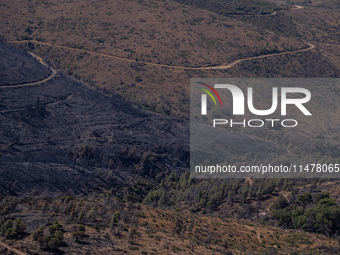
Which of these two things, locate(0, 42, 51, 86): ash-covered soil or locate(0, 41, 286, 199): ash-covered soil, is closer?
locate(0, 41, 286, 199): ash-covered soil

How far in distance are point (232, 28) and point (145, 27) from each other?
29.0 meters

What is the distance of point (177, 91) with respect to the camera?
300 feet

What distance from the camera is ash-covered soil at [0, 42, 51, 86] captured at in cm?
7331

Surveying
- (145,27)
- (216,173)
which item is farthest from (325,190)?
(145,27)

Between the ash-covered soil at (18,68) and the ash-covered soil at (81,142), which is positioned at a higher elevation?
the ash-covered soil at (18,68)

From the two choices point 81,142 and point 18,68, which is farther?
point 18,68

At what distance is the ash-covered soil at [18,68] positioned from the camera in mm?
73312

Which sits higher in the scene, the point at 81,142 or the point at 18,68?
the point at 18,68

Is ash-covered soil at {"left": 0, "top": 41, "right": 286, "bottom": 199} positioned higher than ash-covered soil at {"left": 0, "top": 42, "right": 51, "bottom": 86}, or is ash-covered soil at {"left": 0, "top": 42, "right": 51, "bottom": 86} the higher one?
ash-covered soil at {"left": 0, "top": 42, "right": 51, "bottom": 86}

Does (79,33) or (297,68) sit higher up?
(79,33)

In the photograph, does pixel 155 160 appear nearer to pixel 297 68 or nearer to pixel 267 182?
pixel 267 182

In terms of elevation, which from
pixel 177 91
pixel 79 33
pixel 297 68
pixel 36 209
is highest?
pixel 79 33

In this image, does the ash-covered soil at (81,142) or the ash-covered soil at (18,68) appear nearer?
the ash-covered soil at (81,142)

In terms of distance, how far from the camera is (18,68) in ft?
257
